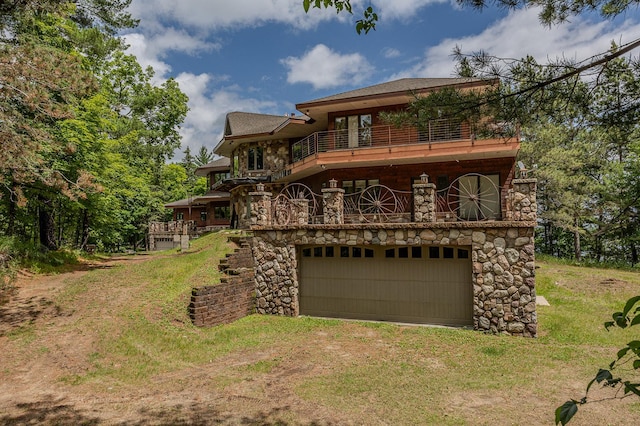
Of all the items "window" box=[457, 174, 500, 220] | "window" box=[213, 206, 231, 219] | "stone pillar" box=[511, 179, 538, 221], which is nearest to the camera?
"stone pillar" box=[511, 179, 538, 221]

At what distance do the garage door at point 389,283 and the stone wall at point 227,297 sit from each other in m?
1.77

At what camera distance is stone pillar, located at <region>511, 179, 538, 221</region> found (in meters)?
9.63

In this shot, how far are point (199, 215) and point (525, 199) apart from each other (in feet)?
110

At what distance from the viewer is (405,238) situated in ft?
35.1

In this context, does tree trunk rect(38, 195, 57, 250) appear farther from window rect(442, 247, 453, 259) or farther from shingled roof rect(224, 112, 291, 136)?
window rect(442, 247, 453, 259)

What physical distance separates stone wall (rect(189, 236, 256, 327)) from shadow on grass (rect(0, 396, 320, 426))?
4530 mm

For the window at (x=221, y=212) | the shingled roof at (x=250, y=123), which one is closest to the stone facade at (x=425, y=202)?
the shingled roof at (x=250, y=123)

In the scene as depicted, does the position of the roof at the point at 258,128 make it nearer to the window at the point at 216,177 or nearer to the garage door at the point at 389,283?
the window at the point at 216,177

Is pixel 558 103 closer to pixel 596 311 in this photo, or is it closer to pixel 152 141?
pixel 596 311

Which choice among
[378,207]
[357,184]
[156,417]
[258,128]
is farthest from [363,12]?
[258,128]

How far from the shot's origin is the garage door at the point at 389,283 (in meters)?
10.9

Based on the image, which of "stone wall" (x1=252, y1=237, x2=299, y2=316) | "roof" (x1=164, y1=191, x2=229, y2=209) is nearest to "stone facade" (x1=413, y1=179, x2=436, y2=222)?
"stone wall" (x1=252, y1=237, x2=299, y2=316)

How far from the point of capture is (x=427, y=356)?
28.3 feet

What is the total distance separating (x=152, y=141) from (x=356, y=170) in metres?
23.3
